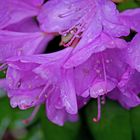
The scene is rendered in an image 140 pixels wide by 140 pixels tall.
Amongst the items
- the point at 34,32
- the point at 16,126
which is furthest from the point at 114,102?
the point at 16,126

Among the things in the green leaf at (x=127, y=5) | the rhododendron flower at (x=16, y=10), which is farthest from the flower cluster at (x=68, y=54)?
the green leaf at (x=127, y=5)

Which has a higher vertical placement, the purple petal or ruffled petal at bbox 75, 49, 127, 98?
the purple petal

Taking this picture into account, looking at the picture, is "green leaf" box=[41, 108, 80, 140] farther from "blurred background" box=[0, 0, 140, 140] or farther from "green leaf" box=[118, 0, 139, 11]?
"green leaf" box=[118, 0, 139, 11]

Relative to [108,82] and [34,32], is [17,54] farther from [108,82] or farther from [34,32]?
[108,82]

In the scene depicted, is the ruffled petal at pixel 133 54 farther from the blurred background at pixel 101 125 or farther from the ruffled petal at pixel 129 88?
the blurred background at pixel 101 125

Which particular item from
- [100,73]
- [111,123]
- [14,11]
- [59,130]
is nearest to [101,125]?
[111,123]

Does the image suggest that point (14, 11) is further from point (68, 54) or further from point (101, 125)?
point (101, 125)

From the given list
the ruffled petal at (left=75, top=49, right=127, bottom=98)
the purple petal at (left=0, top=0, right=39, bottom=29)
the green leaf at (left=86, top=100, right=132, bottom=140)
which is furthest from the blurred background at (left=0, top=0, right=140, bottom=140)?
the ruffled petal at (left=75, top=49, right=127, bottom=98)
